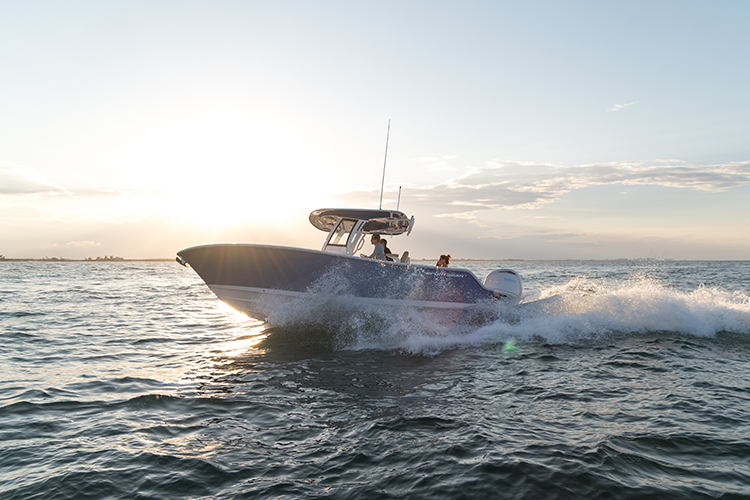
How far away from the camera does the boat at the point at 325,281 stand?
912cm

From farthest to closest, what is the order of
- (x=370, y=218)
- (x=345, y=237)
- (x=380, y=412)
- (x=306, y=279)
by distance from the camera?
(x=345, y=237) → (x=370, y=218) → (x=306, y=279) → (x=380, y=412)

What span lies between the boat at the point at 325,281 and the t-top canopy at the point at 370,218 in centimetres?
25

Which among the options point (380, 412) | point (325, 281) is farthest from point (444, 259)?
point (380, 412)

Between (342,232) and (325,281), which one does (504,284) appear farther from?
(325,281)

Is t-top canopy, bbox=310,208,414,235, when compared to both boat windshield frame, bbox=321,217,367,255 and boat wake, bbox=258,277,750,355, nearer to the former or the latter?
boat windshield frame, bbox=321,217,367,255

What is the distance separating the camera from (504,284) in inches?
435

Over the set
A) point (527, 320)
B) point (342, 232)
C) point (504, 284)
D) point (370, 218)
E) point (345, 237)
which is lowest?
point (527, 320)

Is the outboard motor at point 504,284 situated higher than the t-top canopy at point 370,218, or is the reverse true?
the t-top canopy at point 370,218

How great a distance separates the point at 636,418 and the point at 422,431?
247 centimetres

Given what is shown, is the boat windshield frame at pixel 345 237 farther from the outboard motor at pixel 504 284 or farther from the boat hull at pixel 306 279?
the outboard motor at pixel 504 284

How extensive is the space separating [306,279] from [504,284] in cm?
523

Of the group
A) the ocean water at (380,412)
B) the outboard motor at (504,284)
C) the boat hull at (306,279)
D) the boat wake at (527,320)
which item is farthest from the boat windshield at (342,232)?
the outboard motor at (504,284)

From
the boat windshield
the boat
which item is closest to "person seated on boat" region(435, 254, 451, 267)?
the boat

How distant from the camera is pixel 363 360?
7.86 metres
